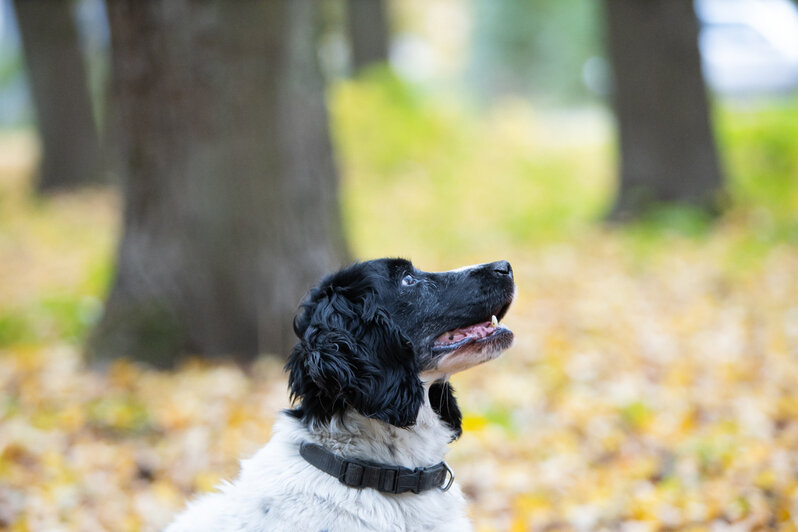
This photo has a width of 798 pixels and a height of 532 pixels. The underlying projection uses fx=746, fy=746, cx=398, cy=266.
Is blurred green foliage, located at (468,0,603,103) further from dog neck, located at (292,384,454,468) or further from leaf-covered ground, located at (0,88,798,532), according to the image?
dog neck, located at (292,384,454,468)

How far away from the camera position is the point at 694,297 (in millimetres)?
8148

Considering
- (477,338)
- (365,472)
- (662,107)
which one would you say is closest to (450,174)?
(662,107)

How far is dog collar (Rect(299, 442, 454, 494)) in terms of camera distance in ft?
9.73

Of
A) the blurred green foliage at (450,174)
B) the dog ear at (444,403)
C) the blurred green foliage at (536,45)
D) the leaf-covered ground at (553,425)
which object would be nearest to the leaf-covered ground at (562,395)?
the leaf-covered ground at (553,425)

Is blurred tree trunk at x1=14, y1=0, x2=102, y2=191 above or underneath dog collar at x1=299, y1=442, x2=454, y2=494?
above

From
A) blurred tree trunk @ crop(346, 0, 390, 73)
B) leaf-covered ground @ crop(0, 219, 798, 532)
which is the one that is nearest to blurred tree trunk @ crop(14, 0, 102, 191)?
blurred tree trunk @ crop(346, 0, 390, 73)

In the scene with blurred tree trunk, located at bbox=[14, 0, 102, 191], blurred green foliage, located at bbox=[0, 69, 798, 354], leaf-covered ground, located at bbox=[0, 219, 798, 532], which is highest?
blurred tree trunk, located at bbox=[14, 0, 102, 191]

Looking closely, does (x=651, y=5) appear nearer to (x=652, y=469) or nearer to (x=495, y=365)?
(x=495, y=365)

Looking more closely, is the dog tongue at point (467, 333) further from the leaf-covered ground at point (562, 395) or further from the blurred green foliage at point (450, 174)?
the blurred green foliage at point (450, 174)

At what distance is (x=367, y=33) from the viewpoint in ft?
64.6

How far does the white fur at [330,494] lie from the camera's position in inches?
114

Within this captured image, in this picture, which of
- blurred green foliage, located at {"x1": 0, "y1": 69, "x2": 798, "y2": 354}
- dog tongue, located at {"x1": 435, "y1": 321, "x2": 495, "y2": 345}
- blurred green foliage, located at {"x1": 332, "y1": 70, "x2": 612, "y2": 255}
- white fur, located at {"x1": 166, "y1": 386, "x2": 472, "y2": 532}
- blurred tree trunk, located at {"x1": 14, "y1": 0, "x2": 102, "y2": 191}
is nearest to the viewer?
white fur, located at {"x1": 166, "y1": 386, "x2": 472, "y2": 532}

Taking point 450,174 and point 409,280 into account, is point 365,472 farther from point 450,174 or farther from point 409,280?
point 450,174

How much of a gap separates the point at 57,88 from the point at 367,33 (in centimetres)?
784
